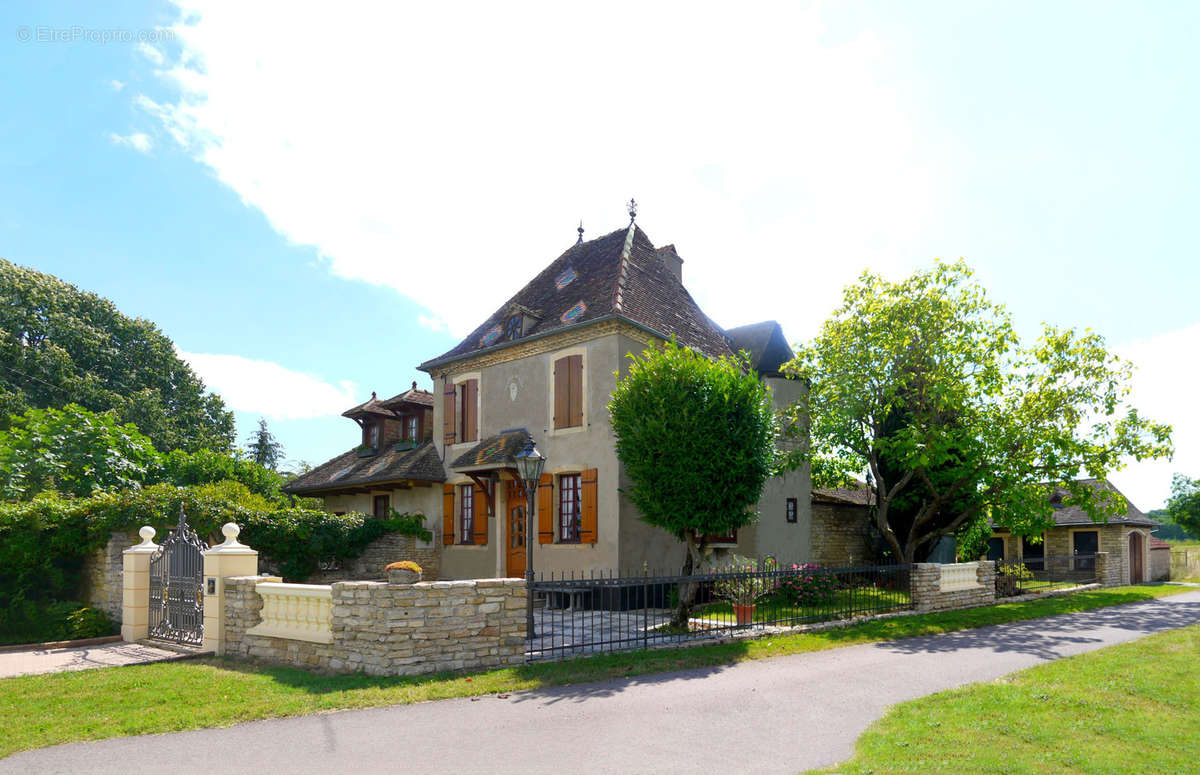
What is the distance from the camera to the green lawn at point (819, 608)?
14.1 meters

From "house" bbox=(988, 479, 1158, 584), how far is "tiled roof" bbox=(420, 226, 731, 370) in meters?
17.6

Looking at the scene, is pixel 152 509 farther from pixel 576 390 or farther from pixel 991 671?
pixel 991 671

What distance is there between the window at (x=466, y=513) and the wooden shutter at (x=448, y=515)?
0.95ft

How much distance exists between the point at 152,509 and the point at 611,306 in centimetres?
1034

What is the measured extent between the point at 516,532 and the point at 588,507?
8.78 feet

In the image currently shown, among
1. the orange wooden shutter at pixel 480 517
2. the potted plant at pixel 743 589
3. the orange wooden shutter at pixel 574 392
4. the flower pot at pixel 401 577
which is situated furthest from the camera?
the orange wooden shutter at pixel 480 517

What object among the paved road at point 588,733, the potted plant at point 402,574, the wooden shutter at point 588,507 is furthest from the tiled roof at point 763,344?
the potted plant at point 402,574

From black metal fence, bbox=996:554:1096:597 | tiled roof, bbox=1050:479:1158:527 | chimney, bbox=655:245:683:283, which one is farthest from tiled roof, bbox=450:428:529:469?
tiled roof, bbox=1050:479:1158:527

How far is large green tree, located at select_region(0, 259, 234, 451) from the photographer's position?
3150cm

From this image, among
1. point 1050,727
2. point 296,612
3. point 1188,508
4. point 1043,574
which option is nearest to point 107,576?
point 296,612

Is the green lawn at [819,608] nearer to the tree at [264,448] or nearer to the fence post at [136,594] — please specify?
the fence post at [136,594]

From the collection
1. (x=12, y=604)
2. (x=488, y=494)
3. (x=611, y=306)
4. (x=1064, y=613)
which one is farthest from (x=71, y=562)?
(x=1064, y=613)

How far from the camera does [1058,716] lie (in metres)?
7.30

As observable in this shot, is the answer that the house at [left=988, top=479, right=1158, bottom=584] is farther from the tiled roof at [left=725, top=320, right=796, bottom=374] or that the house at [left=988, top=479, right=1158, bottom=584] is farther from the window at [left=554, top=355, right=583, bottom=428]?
the window at [left=554, top=355, right=583, bottom=428]
